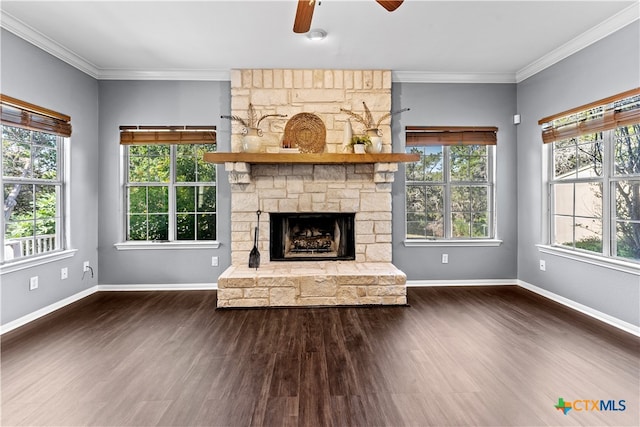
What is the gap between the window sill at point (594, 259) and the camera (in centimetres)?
282

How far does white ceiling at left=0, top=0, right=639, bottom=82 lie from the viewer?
2750mm

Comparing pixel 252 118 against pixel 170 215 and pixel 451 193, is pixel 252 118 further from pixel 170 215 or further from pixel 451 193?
pixel 451 193

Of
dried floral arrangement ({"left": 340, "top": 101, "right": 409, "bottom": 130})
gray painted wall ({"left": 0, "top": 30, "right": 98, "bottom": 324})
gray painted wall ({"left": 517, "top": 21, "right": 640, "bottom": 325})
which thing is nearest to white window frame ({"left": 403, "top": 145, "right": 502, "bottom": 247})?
gray painted wall ({"left": 517, "top": 21, "right": 640, "bottom": 325})

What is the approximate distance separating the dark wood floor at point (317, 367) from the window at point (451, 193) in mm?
1237

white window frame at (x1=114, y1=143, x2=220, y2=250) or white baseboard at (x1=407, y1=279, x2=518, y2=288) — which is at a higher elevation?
white window frame at (x1=114, y1=143, x2=220, y2=250)

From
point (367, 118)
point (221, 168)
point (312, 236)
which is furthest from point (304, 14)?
point (312, 236)

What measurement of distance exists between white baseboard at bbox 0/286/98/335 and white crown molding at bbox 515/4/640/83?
236 inches

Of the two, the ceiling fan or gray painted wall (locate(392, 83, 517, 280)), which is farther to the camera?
gray painted wall (locate(392, 83, 517, 280))

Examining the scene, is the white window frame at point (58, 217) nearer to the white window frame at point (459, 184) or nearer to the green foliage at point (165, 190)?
the green foliage at point (165, 190)

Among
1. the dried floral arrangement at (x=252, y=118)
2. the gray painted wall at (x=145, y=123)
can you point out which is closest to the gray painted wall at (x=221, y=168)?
the gray painted wall at (x=145, y=123)

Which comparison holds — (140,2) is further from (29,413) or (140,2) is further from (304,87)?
(29,413)

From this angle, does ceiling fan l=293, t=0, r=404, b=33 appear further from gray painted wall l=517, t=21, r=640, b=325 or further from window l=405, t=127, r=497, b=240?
window l=405, t=127, r=497, b=240

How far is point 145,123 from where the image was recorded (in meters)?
4.16

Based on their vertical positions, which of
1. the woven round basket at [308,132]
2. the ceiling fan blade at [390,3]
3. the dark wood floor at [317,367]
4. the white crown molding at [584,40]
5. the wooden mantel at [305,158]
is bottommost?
the dark wood floor at [317,367]
